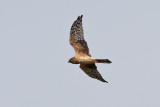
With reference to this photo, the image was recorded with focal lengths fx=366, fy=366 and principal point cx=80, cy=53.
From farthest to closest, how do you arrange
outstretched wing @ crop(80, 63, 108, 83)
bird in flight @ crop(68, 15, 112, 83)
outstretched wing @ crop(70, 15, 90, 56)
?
outstretched wing @ crop(80, 63, 108, 83) < outstretched wing @ crop(70, 15, 90, 56) < bird in flight @ crop(68, 15, 112, 83)

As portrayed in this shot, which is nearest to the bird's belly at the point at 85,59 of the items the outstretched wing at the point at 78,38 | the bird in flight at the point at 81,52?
the bird in flight at the point at 81,52

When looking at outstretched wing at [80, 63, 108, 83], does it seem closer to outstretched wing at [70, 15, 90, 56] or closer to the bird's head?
the bird's head

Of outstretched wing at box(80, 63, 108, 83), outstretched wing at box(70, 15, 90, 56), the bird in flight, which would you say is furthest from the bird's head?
outstretched wing at box(80, 63, 108, 83)

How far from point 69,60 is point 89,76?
1460 mm

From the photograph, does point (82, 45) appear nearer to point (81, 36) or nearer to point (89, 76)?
point (81, 36)

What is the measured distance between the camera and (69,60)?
54.0ft

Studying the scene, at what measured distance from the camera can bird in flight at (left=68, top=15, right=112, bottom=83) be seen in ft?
53.5

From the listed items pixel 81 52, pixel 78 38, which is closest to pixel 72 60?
pixel 81 52

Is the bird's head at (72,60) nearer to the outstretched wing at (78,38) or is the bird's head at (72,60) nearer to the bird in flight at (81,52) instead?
the bird in flight at (81,52)

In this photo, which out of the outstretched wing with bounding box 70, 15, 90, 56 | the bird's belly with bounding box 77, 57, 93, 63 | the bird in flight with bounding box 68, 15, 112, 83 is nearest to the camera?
the bird's belly with bounding box 77, 57, 93, 63

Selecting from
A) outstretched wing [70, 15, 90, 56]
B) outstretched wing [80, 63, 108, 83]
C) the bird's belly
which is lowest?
outstretched wing [80, 63, 108, 83]

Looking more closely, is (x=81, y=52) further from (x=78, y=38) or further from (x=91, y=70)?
(x=91, y=70)

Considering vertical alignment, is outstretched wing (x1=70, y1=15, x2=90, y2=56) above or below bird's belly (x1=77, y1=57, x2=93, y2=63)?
above

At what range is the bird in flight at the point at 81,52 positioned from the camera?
1631 cm
